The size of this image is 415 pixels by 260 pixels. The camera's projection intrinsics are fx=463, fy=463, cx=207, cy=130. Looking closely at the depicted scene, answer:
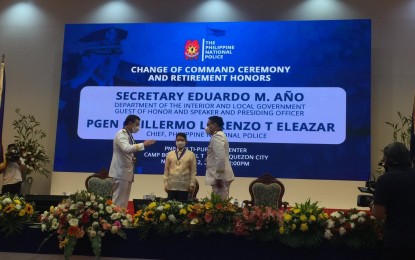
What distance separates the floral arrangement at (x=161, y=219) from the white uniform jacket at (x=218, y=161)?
168 centimetres

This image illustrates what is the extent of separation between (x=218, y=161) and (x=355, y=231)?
207 centimetres

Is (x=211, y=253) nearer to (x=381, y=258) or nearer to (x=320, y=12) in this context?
(x=381, y=258)

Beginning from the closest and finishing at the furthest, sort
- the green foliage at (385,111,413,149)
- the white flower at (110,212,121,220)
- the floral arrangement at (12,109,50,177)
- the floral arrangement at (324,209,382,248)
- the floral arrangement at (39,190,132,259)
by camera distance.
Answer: the floral arrangement at (324,209,382,248)
the floral arrangement at (39,190,132,259)
the white flower at (110,212,121,220)
the green foliage at (385,111,413,149)
the floral arrangement at (12,109,50,177)

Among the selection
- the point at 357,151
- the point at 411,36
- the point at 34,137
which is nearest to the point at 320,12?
the point at 411,36

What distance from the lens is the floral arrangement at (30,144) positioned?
6.61m

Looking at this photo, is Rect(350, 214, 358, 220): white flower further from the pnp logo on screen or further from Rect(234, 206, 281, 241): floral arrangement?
the pnp logo on screen

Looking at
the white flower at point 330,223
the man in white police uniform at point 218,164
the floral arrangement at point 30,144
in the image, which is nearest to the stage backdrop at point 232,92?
the floral arrangement at point 30,144

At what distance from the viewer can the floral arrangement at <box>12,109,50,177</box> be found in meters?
6.61

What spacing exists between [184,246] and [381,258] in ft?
3.69

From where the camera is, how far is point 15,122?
7172 millimetres

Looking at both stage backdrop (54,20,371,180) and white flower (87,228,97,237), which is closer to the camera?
white flower (87,228,97,237)

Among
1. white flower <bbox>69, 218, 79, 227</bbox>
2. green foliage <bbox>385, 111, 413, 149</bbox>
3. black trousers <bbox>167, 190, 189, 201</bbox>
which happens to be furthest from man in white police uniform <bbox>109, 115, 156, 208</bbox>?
green foliage <bbox>385, 111, 413, 149</bbox>

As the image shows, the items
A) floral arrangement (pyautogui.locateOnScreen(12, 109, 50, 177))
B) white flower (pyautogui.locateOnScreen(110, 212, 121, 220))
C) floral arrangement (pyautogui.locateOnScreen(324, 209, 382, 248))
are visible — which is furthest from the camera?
floral arrangement (pyautogui.locateOnScreen(12, 109, 50, 177))

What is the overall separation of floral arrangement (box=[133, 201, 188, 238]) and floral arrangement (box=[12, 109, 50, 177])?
425 centimetres
